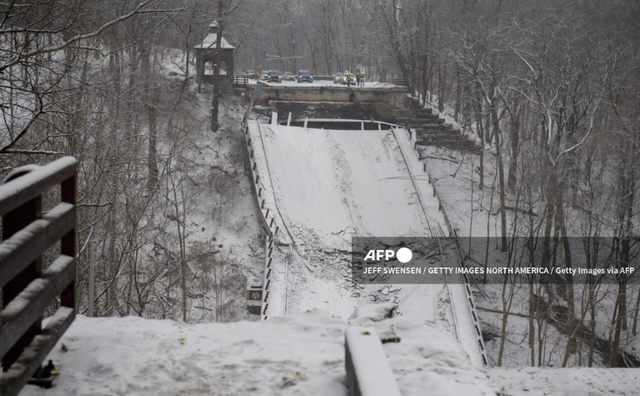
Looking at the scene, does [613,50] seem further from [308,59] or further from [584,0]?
[308,59]

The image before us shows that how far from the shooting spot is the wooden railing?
10.7 ft

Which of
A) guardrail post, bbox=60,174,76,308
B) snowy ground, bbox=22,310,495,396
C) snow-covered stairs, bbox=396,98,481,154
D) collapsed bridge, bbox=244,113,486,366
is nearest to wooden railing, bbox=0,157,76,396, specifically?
guardrail post, bbox=60,174,76,308

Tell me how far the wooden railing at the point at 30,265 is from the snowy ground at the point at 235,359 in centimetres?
30

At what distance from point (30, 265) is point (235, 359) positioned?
5.20ft

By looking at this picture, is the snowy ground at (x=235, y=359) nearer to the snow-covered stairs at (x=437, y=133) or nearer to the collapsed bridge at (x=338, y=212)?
the collapsed bridge at (x=338, y=212)

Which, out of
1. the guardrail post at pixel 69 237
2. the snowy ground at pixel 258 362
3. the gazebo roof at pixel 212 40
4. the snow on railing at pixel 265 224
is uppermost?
the gazebo roof at pixel 212 40

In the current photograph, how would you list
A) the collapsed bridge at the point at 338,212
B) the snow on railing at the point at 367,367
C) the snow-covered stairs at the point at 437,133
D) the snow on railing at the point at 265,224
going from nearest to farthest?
the snow on railing at the point at 367,367
the snow on railing at the point at 265,224
the collapsed bridge at the point at 338,212
the snow-covered stairs at the point at 437,133

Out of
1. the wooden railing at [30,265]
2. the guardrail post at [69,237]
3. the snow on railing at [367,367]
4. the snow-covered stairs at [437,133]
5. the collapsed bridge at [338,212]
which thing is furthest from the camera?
the snow-covered stairs at [437,133]

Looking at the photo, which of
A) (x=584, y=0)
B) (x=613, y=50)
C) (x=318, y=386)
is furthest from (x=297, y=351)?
(x=584, y=0)

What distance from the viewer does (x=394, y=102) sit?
40.0 m

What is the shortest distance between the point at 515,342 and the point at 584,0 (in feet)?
77.7

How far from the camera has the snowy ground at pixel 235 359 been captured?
4258 millimetres

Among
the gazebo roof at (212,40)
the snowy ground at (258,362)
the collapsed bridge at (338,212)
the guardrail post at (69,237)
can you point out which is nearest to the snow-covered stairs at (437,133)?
the collapsed bridge at (338,212)

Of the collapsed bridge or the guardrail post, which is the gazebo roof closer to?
the collapsed bridge
